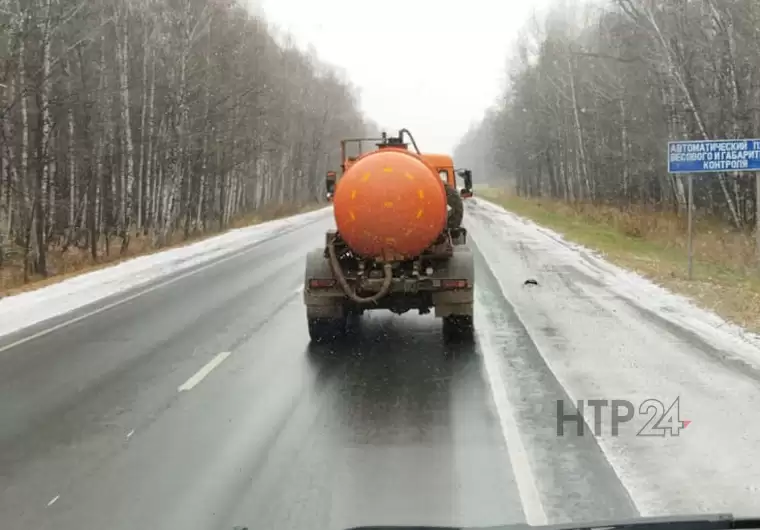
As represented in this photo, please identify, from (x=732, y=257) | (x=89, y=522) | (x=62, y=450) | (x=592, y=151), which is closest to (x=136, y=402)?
(x=62, y=450)

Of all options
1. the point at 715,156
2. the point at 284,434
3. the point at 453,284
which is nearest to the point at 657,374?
the point at 453,284

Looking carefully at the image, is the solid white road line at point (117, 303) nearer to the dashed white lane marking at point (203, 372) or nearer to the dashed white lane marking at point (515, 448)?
the dashed white lane marking at point (203, 372)

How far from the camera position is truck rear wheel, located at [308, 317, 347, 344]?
9.60 meters

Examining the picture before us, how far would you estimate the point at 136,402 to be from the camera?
709 centimetres

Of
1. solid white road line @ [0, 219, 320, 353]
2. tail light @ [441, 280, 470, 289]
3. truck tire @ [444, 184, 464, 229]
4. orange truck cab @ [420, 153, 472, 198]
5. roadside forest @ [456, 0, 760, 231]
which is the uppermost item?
roadside forest @ [456, 0, 760, 231]

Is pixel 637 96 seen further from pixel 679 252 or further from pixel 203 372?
pixel 203 372

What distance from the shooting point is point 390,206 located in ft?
28.5

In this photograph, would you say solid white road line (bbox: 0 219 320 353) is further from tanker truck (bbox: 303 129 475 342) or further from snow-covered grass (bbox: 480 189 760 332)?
snow-covered grass (bbox: 480 189 760 332)

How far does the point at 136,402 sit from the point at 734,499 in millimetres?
5012

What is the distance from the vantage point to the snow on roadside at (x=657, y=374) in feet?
15.9

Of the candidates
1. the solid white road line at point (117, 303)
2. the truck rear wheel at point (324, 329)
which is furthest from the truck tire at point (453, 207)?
the solid white road line at point (117, 303)

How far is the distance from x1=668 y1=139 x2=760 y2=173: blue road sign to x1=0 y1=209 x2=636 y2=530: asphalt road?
269 inches

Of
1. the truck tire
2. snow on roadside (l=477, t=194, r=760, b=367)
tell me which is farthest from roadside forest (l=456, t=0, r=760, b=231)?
the truck tire

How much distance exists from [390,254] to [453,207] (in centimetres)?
157
